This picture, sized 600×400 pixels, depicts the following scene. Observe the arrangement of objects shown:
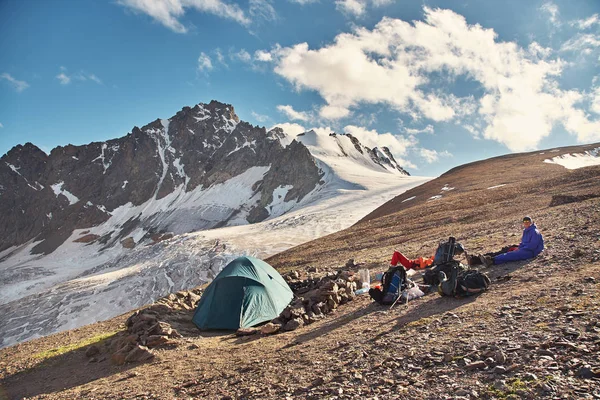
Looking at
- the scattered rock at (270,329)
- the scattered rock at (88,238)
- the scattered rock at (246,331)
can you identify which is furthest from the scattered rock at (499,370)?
the scattered rock at (88,238)

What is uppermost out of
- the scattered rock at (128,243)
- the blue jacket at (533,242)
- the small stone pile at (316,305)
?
the scattered rock at (128,243)

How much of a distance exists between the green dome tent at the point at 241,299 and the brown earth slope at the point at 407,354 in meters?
0.70

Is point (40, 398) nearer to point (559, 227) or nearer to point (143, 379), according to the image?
point (143, 379)

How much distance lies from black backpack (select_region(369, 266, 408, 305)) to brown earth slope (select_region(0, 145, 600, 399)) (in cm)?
35

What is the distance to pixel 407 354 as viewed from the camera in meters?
6.40

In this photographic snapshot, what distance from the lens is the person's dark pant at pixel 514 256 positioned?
434 inches

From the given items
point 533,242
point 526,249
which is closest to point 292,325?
point 526,249

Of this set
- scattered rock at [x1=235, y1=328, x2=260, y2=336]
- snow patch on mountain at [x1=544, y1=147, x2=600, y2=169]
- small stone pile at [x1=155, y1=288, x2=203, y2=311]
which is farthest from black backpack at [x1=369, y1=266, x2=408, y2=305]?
snow patch on mountain at [x1=544, y1=147, x2=600, y2=169]

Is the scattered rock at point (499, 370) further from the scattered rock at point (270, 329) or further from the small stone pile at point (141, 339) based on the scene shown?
the small stone pile at point (141, 339)

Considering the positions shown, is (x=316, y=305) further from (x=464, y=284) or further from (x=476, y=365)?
(x=476, y=365)

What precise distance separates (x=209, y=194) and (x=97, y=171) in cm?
6975

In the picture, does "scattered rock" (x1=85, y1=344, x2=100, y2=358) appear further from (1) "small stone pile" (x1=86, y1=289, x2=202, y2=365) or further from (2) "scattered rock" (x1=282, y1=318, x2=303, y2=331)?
(2) "scattered rock" (x1=282, y1=318, x2=303, y2=331)

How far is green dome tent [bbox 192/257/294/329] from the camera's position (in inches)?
496

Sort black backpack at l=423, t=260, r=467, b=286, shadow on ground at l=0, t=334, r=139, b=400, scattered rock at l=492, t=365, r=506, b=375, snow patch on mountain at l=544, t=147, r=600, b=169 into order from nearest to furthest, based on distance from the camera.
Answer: scattered rock at l=492, t=365, r=506, b=375 < shadow on ground at l=0, t=334, r=139, b=400 < black backpack at l=423, t=260, r=467, b=286 < snow patch on mountain at l=544, t=147, r=600, b=169
